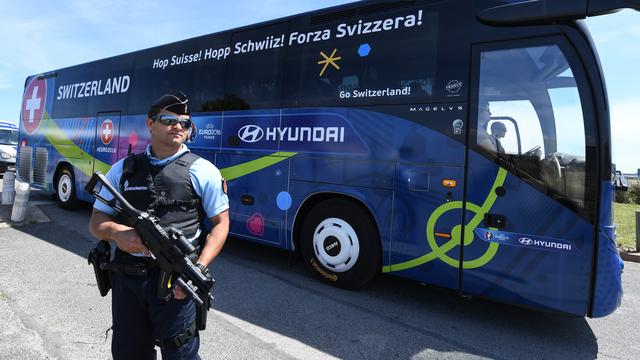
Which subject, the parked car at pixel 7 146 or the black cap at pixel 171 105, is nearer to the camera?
the black cap at pixel 171 105

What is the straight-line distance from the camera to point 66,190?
8.99 meters

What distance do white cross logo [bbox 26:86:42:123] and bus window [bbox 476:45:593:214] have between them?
10.3 meters

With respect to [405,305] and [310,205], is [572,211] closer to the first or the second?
[405,305]

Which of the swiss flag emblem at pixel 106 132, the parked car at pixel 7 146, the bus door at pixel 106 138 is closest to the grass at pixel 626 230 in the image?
the bus door at pixel 106 138

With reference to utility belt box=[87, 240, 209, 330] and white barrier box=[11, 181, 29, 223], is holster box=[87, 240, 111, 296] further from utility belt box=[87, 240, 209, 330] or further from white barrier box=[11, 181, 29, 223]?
white barrier box=[11, 181, 29, 223]

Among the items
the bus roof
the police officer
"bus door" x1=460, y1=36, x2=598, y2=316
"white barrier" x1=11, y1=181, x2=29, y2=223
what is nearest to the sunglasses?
the police officer

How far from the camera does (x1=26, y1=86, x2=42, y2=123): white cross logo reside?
993cm

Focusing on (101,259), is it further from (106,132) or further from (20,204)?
(20,204)

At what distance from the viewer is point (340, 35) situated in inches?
189

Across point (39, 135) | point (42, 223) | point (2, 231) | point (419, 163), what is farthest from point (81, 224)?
point (419, 163)

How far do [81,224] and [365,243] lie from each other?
229 inches

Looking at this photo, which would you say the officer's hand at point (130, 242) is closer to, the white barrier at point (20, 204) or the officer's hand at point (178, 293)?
the officer's hand at point (178, 293)

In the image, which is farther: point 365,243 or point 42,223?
point 42,223

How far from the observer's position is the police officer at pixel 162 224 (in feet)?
6.63
